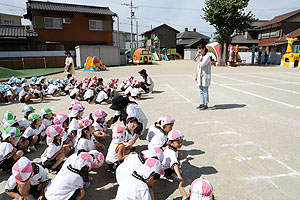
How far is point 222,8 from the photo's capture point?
69.7 feet

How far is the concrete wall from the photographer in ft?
74.4

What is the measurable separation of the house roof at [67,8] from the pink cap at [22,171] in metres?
25.9

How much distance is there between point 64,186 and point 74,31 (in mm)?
26243

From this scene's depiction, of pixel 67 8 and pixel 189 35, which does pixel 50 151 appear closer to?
pixel 67 8

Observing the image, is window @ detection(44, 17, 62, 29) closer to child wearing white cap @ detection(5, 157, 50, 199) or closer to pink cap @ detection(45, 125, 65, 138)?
pink cap @ detection(45, 125, 65, 138)

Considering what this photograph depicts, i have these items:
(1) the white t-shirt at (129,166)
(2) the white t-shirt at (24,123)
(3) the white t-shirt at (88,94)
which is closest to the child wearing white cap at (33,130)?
(2) the white t-shirt at (24,123)

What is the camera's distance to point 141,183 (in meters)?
2.05

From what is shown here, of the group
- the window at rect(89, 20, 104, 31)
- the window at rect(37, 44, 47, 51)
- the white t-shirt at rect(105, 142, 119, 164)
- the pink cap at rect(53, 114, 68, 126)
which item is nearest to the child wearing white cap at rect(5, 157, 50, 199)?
the white t-shirt at rect(105, 142, 119, 164)

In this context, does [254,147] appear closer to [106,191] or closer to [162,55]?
[106,191]

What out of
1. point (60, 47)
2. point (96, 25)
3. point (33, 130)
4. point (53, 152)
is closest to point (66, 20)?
point (60, 47)

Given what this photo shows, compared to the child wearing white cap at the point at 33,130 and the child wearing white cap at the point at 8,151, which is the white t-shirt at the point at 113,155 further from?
the child wearing white cap at the point at 33,130

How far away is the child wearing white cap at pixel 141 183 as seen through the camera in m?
2.02

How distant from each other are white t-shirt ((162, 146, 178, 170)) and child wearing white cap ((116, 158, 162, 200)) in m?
0.64

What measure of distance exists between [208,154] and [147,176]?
72.0 inches
